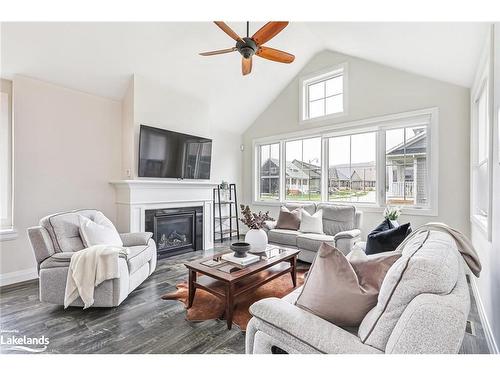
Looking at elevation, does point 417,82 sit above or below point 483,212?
above

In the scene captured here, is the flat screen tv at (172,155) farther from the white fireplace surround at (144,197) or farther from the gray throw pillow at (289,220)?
the gray throw pillow at (289,220)

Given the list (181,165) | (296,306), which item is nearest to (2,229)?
(181,165)

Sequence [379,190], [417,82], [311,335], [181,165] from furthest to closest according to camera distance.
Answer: [181,165], [379,190], [417,82], [311,335]

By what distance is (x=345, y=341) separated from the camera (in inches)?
38.5

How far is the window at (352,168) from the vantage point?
4094 millimetres

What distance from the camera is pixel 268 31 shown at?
7.43ft

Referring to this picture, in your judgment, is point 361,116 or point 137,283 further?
point 361,116

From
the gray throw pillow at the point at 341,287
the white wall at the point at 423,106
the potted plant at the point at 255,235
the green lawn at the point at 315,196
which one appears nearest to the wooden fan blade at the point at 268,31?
the potted plant at the point at 255,235

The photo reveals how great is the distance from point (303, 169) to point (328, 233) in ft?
5.52

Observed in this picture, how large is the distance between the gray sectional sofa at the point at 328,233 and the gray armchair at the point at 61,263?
2.11m
